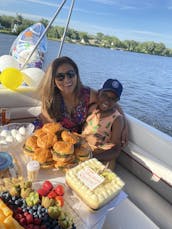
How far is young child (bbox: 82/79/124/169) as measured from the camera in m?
1.60

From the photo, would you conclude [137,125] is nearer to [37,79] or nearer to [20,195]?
[37,79]

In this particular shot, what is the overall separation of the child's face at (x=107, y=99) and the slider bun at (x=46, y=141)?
51cm

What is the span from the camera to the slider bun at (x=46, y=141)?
1.18 metres

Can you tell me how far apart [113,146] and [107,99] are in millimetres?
282

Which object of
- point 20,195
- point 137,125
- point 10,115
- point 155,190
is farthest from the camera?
point 10,115

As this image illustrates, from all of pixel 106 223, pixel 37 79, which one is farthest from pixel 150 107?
pixel 106 223

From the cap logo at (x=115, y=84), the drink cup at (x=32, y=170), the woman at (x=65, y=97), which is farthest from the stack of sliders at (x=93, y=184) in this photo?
the woman at (x=65, y=97)

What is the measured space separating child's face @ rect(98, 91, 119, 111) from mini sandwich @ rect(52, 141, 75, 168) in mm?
531

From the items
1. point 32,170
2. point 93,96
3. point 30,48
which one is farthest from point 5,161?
point 30,48

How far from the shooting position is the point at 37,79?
219 centimetres

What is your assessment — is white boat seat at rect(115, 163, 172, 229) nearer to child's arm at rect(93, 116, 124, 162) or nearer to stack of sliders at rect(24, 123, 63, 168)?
child's arm at rect(93, 116, 124, 162)

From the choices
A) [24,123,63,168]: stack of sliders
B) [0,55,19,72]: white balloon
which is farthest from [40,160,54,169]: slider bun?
[0,55,19,72]: white balloon

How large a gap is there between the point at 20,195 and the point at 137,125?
1.06 metres

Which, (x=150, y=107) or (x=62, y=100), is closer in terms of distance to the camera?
(x=62, y=100)
